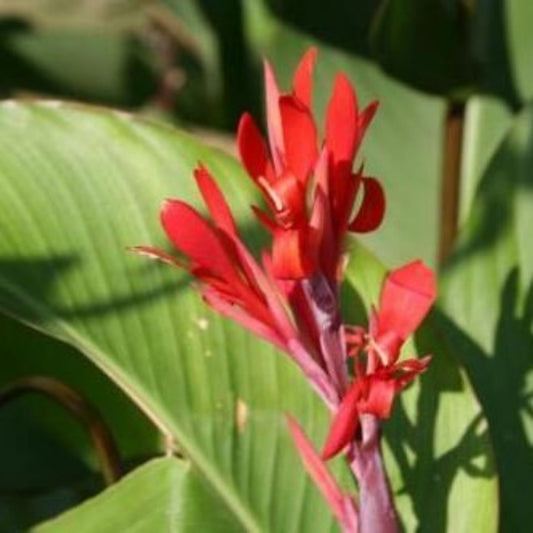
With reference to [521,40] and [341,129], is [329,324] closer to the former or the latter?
[341,129]

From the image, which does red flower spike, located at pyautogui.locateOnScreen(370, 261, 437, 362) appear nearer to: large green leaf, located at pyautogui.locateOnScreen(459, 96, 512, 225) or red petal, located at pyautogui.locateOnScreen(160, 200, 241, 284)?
red petal, located at pyautogui.locateOnScreen(160, 200, 241, 284)

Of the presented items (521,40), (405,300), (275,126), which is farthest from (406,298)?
(521,40)

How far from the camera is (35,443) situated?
1.27 meters

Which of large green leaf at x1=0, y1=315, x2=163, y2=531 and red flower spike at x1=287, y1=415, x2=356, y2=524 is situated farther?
large green leaf at x1=0, y1=315, x2=163, y2=531

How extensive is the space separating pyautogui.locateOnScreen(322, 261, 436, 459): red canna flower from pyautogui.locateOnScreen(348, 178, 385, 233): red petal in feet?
0.10

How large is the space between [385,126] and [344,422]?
822 mm

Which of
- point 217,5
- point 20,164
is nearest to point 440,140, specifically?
point 217,5

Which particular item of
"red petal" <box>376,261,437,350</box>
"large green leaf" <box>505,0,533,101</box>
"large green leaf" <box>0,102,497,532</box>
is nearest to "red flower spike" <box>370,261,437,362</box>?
"red petal" <box>376,261,437,350</box>

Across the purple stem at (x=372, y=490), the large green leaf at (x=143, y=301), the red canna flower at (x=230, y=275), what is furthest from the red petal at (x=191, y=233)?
the large green leaf at (x=143, y=301)

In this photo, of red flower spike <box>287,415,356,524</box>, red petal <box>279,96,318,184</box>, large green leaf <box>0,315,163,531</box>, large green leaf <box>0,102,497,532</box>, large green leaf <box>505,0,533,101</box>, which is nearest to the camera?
red petal <box>279,96,318,184</box>

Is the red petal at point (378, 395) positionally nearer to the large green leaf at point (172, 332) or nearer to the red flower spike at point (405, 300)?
the red flower spike at point (405, 300)

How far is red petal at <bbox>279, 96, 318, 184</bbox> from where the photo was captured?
749 mm

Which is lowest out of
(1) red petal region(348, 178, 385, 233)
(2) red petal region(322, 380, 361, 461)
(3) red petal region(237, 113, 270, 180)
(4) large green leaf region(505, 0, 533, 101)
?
(2) red petal region(322, 380, 361, 461)

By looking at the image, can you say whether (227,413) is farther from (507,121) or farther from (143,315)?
(507,121)
